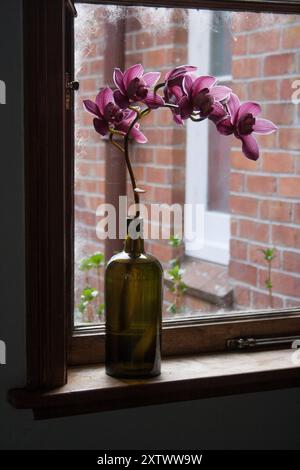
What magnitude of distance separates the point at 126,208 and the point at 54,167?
0.33 m

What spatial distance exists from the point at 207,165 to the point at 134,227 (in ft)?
2.21

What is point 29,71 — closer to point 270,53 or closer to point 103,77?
point 103,77

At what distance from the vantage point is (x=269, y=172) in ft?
5.88

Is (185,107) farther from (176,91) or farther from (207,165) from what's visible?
(207,165)

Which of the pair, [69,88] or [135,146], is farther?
[135,146]

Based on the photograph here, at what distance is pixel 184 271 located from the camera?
185cm

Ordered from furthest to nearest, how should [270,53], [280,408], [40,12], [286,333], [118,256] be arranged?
[270,53] < [286,333] < [280,408] < [118,256] < [40,12]

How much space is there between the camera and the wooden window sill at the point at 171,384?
51.4 inches

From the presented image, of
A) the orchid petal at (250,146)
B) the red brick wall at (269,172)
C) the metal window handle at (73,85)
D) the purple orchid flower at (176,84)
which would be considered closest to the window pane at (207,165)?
→ the red brick wall at (269,172)

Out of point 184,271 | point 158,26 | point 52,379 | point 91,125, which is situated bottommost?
point 52,379

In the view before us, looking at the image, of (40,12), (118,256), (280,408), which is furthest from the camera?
(280,408)

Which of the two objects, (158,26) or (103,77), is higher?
(158,26)

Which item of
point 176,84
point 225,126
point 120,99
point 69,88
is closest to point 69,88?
point 69,88

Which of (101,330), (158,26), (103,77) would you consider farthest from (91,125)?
(101,330)
